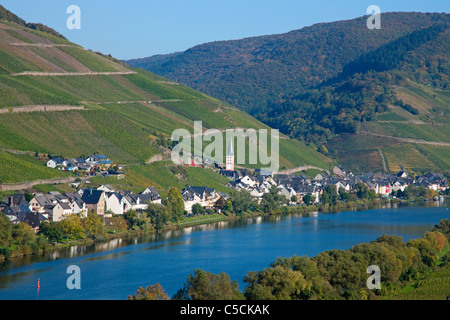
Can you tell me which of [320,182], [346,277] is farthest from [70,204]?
[320,182]

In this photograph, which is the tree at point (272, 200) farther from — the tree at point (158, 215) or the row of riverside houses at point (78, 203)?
the tree at point (158, 215)

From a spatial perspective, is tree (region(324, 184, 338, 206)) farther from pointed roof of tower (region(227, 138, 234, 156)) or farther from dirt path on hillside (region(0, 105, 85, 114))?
dirt path on hillside (region(0, 105, 85, 114))

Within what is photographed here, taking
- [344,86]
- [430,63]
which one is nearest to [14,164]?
[344,86]

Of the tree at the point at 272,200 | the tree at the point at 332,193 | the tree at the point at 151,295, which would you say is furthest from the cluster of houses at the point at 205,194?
the tree at the point at 151,295

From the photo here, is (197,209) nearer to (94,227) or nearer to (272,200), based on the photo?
(272,200)

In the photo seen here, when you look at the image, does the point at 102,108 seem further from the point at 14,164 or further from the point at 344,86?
the point at 344,86
